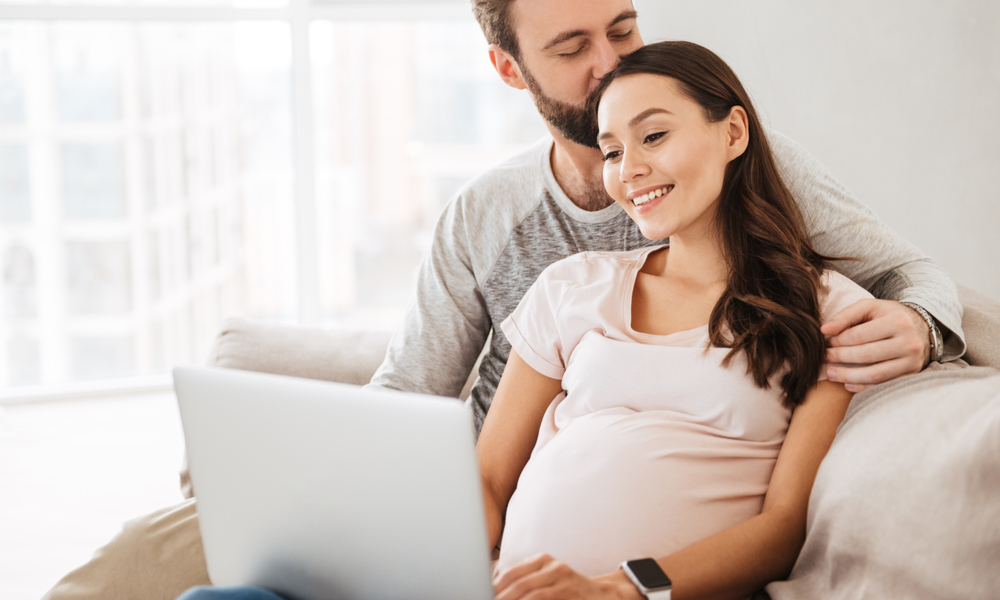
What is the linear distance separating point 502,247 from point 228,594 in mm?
920

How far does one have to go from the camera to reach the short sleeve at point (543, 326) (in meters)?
1.31

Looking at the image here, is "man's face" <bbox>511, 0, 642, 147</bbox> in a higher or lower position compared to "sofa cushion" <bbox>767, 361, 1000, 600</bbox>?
higher

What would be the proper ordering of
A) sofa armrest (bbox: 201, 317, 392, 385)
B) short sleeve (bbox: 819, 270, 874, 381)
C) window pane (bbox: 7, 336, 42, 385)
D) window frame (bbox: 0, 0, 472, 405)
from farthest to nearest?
window pane (bbox: 7, 336, 42, 385)
window frame (bbox: 0, 0, 472, 405)
sofa armrest (bbox: 201, 317, 392, 385)
short sleeve (bbox: 819, 270, 874, 381)

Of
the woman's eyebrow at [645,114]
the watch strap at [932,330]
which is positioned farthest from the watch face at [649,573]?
the woman's eyebrow at [645,114]

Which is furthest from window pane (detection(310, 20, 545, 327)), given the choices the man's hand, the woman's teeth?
the man's hand

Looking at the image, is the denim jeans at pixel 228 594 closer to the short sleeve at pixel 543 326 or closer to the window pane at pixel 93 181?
the short sleeve at pixel 543 326

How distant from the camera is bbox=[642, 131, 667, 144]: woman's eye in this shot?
4.15ft

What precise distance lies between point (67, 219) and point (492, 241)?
269cm

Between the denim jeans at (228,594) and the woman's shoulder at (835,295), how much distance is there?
86 cm

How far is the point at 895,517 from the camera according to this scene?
2.88 feet

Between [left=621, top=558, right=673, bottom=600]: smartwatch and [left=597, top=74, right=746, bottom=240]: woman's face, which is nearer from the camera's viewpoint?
[left=621, top=558, right=673, bottom=600]: smartwatch

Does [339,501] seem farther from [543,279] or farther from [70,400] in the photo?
[70,400]

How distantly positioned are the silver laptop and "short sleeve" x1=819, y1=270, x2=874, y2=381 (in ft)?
2.34

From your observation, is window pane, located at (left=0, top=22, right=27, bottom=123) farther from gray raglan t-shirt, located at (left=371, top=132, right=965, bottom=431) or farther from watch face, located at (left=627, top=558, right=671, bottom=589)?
watch face, located at (left=627, top=558, right=671, bottom=589)
